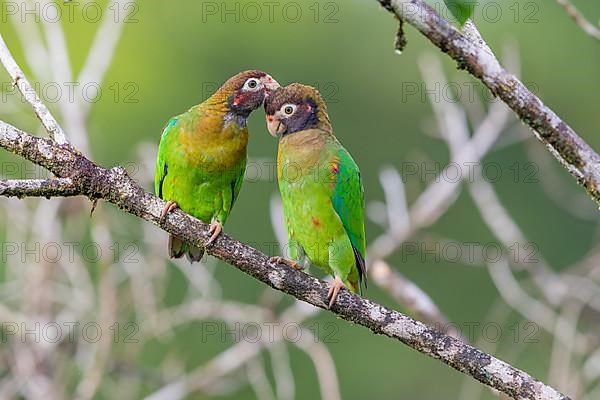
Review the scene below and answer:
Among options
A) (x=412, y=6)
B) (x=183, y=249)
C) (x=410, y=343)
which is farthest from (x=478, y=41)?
(x=183, y=249)

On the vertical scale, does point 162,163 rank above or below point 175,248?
above

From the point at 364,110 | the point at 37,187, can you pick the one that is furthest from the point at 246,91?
the point at 364,110

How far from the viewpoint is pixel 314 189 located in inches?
215

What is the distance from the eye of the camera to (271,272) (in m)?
4.28

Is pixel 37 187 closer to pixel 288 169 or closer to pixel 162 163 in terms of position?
pixel 288 169

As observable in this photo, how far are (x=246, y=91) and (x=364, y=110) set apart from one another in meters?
14.9

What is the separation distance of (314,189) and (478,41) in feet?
7.29

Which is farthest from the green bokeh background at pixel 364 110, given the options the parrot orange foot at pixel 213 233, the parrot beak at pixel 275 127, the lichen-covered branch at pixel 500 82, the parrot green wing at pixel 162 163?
the lichen-covered branch at pixel 500 82

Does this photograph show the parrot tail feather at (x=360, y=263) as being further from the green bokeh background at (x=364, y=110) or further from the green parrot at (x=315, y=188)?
the green bokeh background at (x=364, y=110)

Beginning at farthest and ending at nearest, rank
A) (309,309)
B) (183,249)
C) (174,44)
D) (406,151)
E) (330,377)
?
(174,44) < (406,151) < (309,309) < (330,377) < (183,249)

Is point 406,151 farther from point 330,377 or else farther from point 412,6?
point 412,6

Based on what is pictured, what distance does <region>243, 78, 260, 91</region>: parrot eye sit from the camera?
585cm

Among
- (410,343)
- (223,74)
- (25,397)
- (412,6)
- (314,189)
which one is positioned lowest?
(25,397)

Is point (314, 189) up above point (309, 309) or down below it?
above
